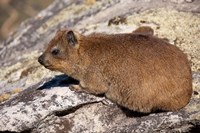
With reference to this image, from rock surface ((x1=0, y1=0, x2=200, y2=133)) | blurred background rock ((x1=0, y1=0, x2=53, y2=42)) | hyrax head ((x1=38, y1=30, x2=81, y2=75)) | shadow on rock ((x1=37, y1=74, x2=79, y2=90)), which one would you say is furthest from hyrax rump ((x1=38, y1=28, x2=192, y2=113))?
blurred background rock ((x1=0, y1=0, x2=53, y2=42))

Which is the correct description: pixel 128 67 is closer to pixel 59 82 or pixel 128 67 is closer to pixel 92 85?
pixel 92 85

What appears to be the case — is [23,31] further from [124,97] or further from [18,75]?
[124,97]

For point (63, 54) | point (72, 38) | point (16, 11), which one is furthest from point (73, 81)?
point (16, 11)

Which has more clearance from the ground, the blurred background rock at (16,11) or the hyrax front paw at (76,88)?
the hyrax front paw at (76,88)

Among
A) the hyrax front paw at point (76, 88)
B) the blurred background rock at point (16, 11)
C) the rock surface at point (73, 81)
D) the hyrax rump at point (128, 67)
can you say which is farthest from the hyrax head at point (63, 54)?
the blurred background rock at point (16, 11)

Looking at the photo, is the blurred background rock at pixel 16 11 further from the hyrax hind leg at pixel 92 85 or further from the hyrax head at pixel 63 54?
the hyrax hind leg at pixel 92 85

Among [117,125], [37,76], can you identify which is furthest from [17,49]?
Result: [117,125]
